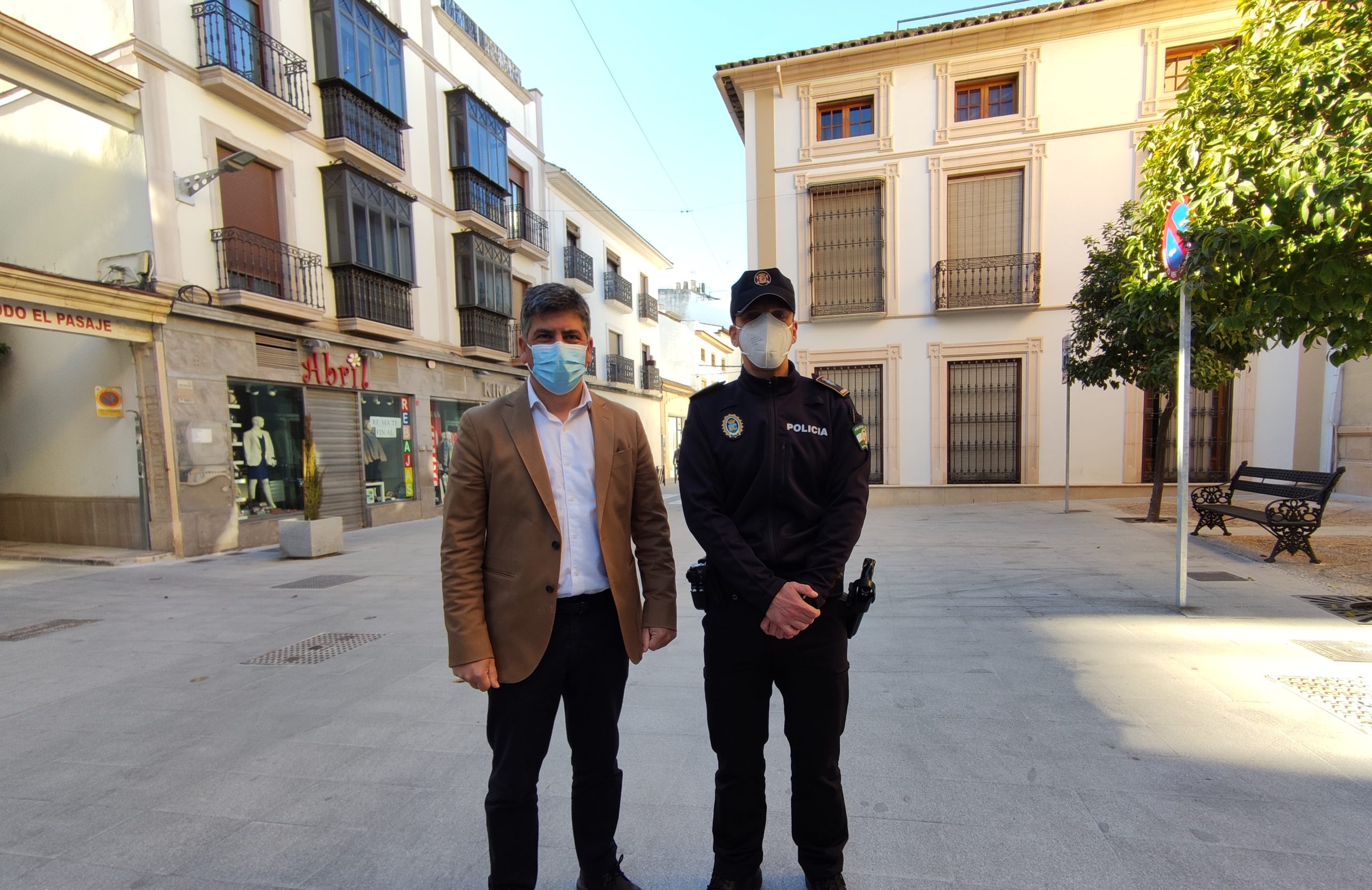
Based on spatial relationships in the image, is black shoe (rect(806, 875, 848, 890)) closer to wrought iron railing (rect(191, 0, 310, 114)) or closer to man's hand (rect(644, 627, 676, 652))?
man's hand (rect(644, 627, 676, 652))

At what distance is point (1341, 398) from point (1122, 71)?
25.1ft

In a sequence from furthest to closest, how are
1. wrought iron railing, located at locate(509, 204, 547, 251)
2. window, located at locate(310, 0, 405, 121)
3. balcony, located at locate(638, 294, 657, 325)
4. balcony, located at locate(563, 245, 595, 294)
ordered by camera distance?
balcony, located at locate(638, 294, 657, 325) < balcony, located at locate(563, 245, 595, 294) < wrought iron railing, located at locate(509, 204, 547, 251) < window, located at locate(310, 0, 405, 121)

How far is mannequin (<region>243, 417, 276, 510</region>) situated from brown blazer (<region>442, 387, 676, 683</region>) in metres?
10.4

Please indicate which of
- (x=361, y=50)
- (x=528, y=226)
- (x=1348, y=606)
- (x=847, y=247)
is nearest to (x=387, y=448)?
(x=361, y=50)

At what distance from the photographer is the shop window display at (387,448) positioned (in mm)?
12883

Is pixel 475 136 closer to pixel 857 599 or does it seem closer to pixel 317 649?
pixel 317 649

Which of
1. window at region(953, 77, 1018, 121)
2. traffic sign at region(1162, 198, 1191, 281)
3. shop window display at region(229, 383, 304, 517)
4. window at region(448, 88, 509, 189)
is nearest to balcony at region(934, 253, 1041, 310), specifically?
window at region(953, 77, 1018, 121)

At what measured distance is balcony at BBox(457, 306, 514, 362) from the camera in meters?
15.8

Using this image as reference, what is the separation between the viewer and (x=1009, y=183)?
1412 cm

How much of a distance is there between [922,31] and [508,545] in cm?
1594

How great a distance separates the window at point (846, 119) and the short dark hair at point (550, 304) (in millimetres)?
14711

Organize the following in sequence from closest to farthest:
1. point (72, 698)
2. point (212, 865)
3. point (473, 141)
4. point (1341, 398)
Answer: point (212, 865), point (72, 698), point (1341, 398), point (473, 141)

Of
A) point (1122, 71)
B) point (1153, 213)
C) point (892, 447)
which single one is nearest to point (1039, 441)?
point (892, 447)

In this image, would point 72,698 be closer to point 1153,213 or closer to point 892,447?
point 1153,213
